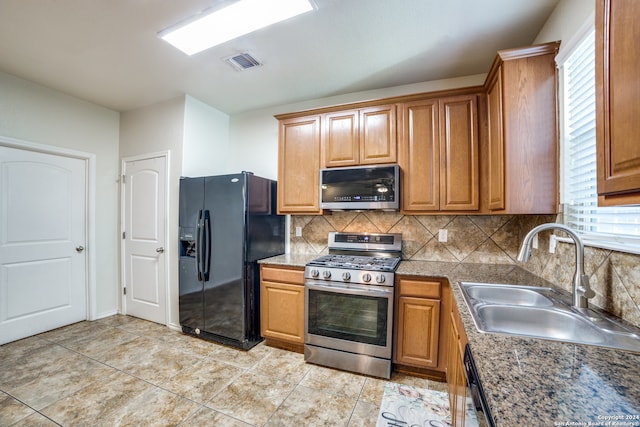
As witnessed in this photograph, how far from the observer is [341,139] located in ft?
8.52

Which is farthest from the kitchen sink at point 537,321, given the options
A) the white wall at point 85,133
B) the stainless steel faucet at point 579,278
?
the white wall at point 85,133

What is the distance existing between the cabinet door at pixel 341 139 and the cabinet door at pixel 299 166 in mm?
98

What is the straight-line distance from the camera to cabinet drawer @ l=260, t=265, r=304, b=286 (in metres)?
2.46

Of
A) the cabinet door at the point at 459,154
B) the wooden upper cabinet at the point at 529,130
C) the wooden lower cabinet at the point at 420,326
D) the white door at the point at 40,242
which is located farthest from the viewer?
the white door at the point at 40,242

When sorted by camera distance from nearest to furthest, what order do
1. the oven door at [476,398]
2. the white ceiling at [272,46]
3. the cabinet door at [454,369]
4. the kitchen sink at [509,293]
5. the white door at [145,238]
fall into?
the oven door at [476,398]
the cabinet door at [454,369]
the kitchen sink at [509,293]
the white ceiling at [272,46]
the white door at [145,238]

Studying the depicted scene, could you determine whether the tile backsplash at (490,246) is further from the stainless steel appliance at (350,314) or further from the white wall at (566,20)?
the white wall at (566,20)

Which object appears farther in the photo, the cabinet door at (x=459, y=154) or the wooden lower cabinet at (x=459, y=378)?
the cabinet door at (x=459, y=154)

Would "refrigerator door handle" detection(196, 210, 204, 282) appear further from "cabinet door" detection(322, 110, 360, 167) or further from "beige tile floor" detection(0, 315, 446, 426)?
"cabinet door" detection(322, 110, 360, 167)

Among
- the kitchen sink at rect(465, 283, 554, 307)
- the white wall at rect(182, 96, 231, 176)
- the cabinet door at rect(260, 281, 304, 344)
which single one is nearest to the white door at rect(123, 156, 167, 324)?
the white wall at rect(182, 96, 231, 176)

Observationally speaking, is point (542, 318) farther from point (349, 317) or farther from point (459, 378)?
point (349, 317)

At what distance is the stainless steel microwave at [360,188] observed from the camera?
234cm

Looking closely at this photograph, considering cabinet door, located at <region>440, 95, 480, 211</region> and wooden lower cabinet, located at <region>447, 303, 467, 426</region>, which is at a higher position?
cabinet door, located at <region>440, 95, 480, 211</region>

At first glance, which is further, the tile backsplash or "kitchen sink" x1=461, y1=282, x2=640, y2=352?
the tile backsplash

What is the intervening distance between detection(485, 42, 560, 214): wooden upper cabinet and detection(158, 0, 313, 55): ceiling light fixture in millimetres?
1407
